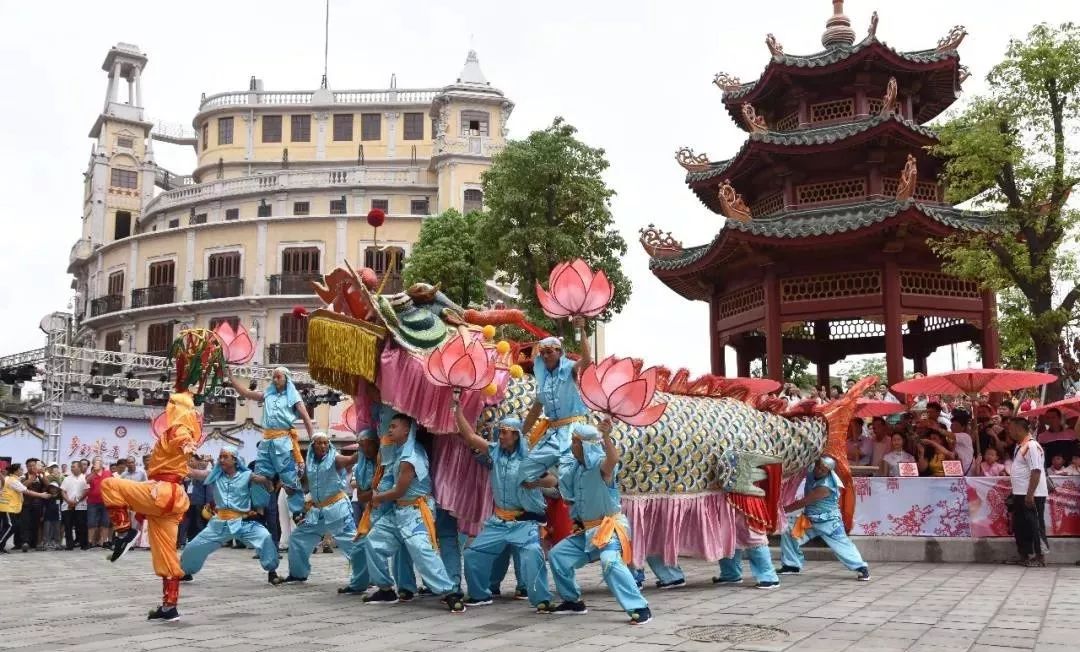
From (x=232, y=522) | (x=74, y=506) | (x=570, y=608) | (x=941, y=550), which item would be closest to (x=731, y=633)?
(x=570, y=608)

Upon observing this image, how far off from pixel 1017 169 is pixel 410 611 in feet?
31.3

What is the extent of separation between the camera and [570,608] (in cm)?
713

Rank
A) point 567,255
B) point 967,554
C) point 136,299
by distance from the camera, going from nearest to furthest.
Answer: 1. point 967,554
2. point 567,255
3. point 136,299

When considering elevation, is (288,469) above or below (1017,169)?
below

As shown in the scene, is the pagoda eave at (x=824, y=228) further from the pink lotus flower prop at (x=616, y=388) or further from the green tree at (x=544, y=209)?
the pink lotus flower prop at (x=616, y=388)

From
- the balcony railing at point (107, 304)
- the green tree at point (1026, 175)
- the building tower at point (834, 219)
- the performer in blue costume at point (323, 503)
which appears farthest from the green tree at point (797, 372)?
the balcony railing at point (107, 304)

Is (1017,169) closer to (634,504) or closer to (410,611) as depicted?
(634,504)

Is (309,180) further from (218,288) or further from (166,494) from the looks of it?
(166,494)

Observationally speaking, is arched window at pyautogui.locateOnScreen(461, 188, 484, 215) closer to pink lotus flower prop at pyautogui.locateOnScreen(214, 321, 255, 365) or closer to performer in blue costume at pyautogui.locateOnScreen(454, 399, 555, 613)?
pink lotus flower prop at pyautogui.locateOnScreen(214, 321, 255, 365)

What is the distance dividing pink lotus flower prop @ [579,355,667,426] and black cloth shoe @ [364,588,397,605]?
2.70 metres

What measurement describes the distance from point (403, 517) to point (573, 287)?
90.5 inches

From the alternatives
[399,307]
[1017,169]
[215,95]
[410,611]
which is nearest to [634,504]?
[410,611]

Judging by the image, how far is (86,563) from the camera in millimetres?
12750

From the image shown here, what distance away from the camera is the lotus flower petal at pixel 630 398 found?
20.5 feet
